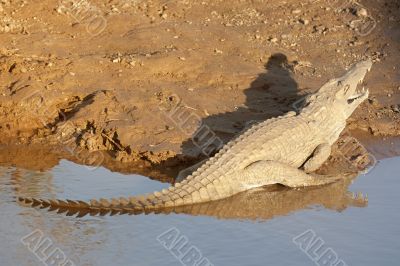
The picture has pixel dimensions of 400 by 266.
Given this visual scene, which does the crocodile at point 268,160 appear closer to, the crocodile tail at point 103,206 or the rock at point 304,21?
the crocodile tail at point 103,206

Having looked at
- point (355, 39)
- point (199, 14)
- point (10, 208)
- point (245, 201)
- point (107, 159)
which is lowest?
point (10, 208)

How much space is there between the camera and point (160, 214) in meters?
7.39

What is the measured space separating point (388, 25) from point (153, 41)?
4064mm

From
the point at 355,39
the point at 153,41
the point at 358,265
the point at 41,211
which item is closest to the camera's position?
the point at 358,265

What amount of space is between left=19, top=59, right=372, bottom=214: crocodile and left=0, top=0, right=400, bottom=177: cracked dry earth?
68cm

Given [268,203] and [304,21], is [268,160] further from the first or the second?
[304,21]

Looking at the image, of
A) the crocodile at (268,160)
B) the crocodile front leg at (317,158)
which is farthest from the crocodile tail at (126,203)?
the crocodile front leg at (317,158)

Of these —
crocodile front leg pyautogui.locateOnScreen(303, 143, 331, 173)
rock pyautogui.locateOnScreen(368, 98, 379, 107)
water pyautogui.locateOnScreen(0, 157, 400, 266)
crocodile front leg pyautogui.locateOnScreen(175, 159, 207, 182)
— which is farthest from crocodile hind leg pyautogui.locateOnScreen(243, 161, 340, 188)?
rock pyautogui.locateOnScreen(368, 98, 379, 107)

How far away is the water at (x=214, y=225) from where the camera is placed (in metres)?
6.63

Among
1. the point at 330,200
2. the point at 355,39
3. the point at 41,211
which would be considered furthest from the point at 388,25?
the point at 41,211

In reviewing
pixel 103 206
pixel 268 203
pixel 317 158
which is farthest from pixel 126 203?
pixel 317 158

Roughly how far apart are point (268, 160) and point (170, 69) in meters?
2.76

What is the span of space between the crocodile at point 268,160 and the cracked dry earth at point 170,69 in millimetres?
683

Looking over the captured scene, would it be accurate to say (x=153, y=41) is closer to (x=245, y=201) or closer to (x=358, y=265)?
(x=245, y=201)
